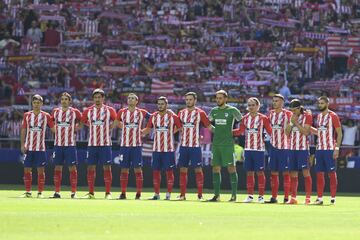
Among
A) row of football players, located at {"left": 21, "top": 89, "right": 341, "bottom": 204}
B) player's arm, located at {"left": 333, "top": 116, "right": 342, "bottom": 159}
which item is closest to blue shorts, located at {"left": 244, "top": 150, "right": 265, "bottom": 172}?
row of football players, located at {"left": 21, "top": 89, "right": 341, "bottom": 204}

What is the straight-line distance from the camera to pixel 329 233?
53.8ft

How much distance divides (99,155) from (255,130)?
3.95m

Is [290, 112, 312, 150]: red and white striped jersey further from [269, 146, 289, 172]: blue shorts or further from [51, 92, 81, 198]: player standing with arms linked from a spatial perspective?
[51, 92, 81, 198]: player standing with arms linked

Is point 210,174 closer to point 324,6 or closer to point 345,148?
point 345,148

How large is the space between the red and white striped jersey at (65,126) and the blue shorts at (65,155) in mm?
107

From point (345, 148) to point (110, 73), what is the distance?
10.8 meters

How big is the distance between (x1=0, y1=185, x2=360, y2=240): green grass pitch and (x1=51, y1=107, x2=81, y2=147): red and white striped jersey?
246 centimetres

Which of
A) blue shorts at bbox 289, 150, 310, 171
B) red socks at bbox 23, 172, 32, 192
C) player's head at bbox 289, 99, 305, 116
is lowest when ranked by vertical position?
red socks at bbox 23, 172, 32, 192

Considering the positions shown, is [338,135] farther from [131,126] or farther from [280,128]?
[131,126]

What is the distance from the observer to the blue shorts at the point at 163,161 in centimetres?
2664

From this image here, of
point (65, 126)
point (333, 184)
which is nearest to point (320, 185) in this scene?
point (333, 184)

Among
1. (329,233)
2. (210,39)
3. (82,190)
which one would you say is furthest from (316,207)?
(210,39)

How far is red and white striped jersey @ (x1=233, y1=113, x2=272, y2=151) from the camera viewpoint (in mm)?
25844

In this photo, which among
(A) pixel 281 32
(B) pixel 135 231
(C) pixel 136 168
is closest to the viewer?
(B) pixel 135 231
